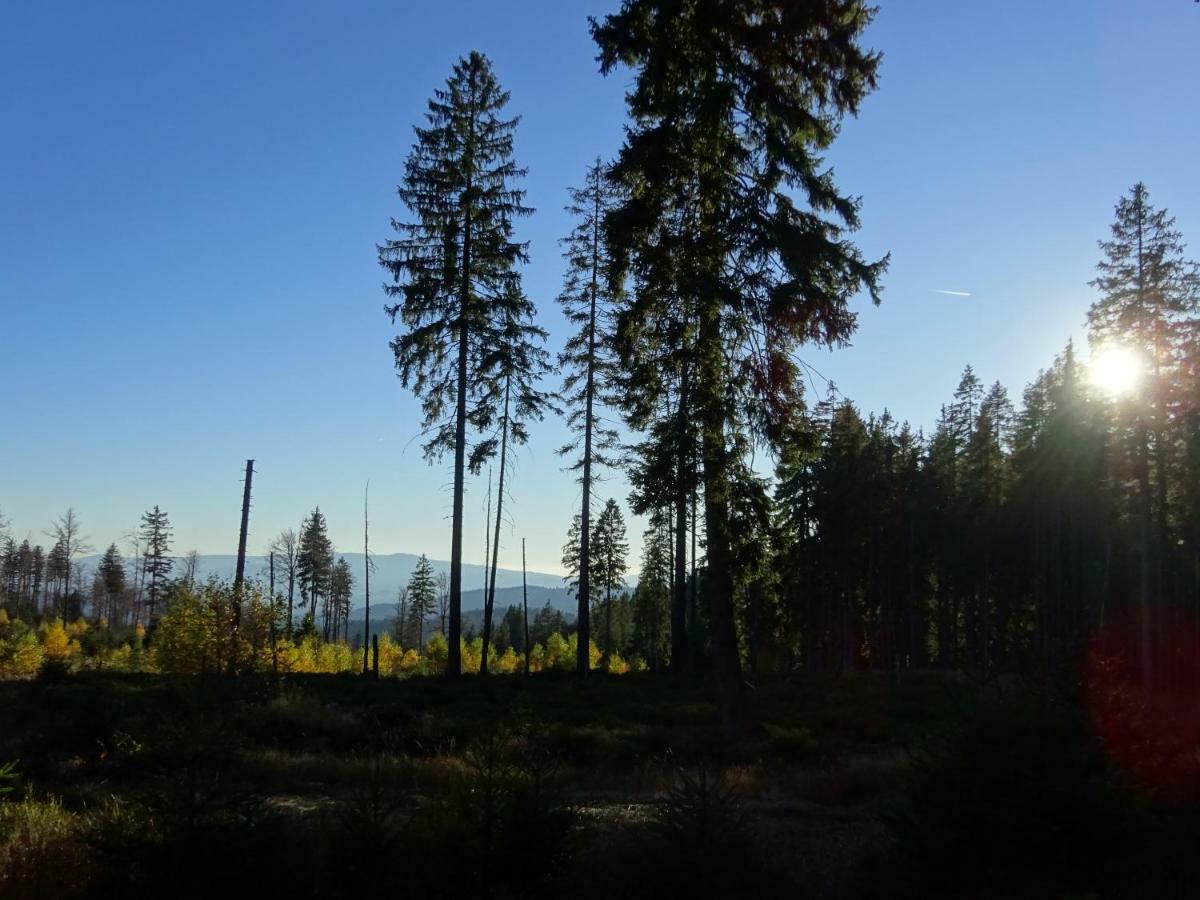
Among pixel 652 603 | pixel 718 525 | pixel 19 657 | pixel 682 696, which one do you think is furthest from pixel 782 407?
pixel 652 603

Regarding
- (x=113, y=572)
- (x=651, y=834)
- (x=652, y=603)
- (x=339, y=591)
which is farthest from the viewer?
(x=339, y=591)

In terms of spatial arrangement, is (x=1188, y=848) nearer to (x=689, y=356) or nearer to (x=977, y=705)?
(x=977, y=705)

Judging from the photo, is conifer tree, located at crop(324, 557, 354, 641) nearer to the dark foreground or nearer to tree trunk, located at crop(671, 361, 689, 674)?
tree trunk, located at crop(671, 361, 689, 674)

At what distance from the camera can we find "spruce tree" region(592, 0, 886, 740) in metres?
13.9

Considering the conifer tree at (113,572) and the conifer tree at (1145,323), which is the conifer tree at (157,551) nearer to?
the conifer tree at (113,572)

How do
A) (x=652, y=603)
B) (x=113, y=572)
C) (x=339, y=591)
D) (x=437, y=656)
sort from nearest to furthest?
(x=437, y=656) < (x=652, y=603) < (x=113, y=572) < (x=339, y=591)

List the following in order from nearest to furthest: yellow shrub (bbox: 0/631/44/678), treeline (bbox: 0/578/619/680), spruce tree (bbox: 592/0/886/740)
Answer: spruce tree (bbox: 592/0/886/740) → treeline (bbox: 0/578/619/680) → yellow shrub (bbox: 0/631/44/678)

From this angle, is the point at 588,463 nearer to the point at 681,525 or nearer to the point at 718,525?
the point at 681,525

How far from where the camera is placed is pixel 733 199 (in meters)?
14.5

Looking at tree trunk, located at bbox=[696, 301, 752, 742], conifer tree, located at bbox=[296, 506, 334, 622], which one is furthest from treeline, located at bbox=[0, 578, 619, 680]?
conifer tree, located at bbox=[296, 506, 334, 622]

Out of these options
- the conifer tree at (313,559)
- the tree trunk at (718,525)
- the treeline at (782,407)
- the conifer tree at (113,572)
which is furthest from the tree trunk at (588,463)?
the conifer tree at (113,572)

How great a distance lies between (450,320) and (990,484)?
98.5 feet

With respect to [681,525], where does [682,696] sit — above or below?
below

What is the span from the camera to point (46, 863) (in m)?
7.57
